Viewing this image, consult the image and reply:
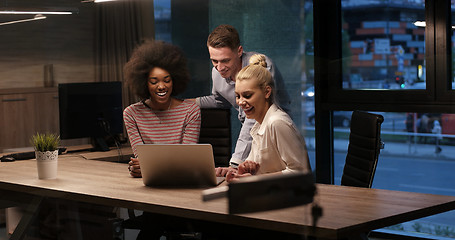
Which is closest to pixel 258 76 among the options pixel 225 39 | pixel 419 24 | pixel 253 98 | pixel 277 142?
pixel 253 98

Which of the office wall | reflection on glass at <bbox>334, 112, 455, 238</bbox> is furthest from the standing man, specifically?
the office wall

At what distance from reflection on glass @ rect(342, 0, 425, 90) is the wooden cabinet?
1.78m

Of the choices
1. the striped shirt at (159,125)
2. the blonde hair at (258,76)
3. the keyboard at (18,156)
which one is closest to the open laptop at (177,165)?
the blonde hair at (258,76)

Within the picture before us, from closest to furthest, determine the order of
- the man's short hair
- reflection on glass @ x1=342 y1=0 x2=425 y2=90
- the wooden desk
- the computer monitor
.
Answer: the wooden desk, the man's short hair, the computer monitor, reflection on glass @ x1=342 y1=0 x2=425 y2=90

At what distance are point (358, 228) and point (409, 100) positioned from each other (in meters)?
2.09

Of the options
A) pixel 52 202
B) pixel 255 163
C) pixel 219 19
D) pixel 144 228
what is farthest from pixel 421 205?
pixel 219 19

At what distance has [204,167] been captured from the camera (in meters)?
2.04

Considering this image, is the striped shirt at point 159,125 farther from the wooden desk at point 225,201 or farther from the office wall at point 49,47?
the office wall at point 49,47

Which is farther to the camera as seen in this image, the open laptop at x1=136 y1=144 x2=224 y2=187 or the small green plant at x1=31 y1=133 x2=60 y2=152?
the small green plant at x1=31 y1=133 x2=60 y2=152

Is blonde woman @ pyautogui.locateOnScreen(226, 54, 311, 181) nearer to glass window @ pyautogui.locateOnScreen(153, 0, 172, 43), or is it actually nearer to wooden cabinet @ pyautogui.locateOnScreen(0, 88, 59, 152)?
glass window @ pyautogui.locateOnScreen(153, 0, 172, 43)

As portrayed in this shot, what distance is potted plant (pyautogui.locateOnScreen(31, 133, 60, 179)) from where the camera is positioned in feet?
7.86

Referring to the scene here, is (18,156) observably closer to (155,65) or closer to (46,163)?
(46,163)

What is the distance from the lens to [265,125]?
214 centimetres

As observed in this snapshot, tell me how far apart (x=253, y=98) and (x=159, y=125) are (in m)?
0.74
